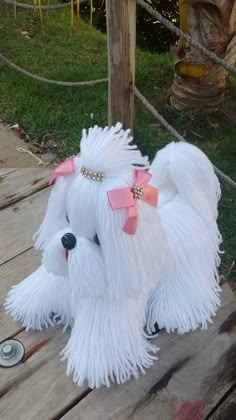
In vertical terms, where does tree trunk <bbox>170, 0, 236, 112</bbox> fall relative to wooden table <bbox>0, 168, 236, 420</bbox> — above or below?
above

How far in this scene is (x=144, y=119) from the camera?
2.36 m

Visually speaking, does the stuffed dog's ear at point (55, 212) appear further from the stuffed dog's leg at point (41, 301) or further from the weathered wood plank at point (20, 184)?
the weathered wood plank at point (20, 184)

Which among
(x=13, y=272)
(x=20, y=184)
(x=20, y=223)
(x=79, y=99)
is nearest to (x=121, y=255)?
(x=13, y=272)

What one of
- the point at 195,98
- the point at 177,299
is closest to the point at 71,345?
the point at 177,299

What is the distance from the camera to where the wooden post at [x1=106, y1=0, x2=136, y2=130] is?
1.49 meters

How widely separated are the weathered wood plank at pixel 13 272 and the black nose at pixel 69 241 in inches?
14.7

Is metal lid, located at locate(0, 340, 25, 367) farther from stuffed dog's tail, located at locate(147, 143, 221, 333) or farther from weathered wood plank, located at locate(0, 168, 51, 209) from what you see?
weathered wood plank, located at locate(0, 168, 51, 209)

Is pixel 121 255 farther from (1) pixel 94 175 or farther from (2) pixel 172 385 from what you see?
(2) pixel 172 385

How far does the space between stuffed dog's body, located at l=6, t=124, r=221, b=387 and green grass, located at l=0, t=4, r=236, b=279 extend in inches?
25.2

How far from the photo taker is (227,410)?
3.44 feet

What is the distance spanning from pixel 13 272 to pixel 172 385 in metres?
0.50

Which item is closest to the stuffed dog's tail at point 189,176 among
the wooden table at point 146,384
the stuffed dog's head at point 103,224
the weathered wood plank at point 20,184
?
the stuffed dog's head at point 103,224

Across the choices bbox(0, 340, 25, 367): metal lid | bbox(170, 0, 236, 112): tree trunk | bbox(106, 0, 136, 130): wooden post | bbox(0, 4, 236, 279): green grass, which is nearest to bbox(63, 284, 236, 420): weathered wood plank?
bbox(0, 340, 25, 367): metal lid

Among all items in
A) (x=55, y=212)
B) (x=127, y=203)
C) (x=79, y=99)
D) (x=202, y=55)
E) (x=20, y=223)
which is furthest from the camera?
(x=79, y=99)
